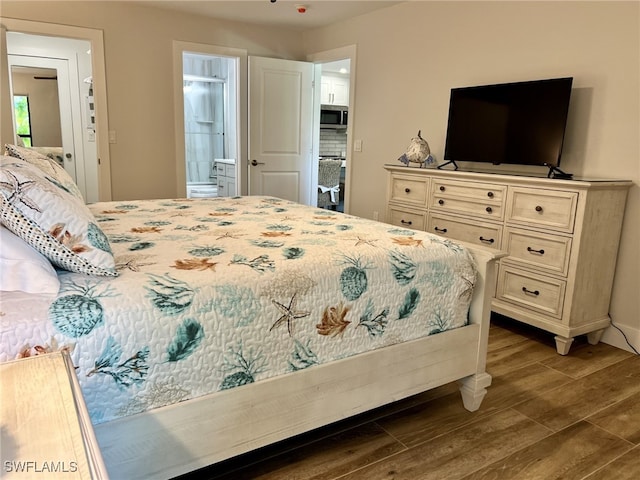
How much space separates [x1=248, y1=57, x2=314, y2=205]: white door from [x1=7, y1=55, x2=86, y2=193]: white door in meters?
2.47

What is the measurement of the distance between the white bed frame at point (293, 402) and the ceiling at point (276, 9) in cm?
321

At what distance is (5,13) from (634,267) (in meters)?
5.08

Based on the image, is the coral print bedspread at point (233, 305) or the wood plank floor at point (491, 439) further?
the wood plank floor at point (491, 439)

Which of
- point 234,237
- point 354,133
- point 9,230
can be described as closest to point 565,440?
point 234,237

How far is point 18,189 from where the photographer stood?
52.0 inches

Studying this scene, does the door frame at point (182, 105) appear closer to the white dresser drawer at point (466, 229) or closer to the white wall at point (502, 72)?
the white wall at point (502, 72)

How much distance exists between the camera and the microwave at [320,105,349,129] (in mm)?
7469

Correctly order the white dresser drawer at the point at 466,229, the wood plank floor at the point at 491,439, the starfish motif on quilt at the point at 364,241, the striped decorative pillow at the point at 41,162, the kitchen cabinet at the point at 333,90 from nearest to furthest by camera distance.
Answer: the wood plank floor at the point at 491,439
the starfish motif on quilt at the point at 364,241
the striped decorative pillow at the point at 41,162
the white dresser drawer at the point at 466,229
the kitchen cabinet at the point at 333,90

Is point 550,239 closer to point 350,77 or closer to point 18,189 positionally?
point 18,189

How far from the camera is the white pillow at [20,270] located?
123 cm

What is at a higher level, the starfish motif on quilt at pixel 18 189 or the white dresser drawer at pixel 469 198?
the starfish motif on quilt at pixel 18 189

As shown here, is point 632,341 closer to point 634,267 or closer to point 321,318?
point 634,267

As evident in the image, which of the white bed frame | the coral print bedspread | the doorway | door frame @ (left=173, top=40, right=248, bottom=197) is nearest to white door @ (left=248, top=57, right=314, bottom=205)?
door frame @ (left=173, top=40, right=248, bottom=197)

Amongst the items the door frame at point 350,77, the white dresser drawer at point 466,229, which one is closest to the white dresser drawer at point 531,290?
the white dresser drawer at point 466,229
